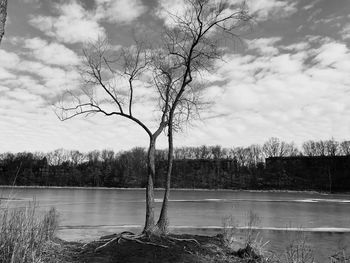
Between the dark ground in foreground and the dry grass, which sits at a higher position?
the dry grass

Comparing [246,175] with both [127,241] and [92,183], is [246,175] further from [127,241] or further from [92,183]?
[127,241]

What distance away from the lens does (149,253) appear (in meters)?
9.45

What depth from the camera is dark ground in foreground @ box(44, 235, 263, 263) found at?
892 cm

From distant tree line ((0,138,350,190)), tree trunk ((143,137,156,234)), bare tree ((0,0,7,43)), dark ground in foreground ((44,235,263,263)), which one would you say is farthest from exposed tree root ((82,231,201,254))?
distant tree line ((0,138,350,190))

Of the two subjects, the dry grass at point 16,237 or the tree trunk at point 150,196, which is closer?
the dry grass at point 16,237

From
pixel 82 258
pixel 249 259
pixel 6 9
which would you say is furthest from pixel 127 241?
pixel 6 9

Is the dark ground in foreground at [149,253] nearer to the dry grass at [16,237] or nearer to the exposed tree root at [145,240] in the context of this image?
the exposed tree root at [145,240]

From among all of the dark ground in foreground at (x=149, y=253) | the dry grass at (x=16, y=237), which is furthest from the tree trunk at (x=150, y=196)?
the dry grass at (x=16, y=237)

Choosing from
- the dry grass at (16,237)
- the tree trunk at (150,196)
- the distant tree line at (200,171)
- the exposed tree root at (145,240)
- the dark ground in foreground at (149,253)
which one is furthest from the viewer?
the distant tree line at (200,171)

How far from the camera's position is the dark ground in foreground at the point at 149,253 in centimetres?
892

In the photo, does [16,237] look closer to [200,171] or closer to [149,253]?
[149,253]

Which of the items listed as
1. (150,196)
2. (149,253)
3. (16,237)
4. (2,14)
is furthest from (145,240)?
(2,14)

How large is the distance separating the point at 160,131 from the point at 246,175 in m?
125

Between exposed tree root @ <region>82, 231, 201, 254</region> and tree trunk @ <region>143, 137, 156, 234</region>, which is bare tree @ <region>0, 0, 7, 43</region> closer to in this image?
exposed tree root @ <region>82, 231, 201, 254</region>
